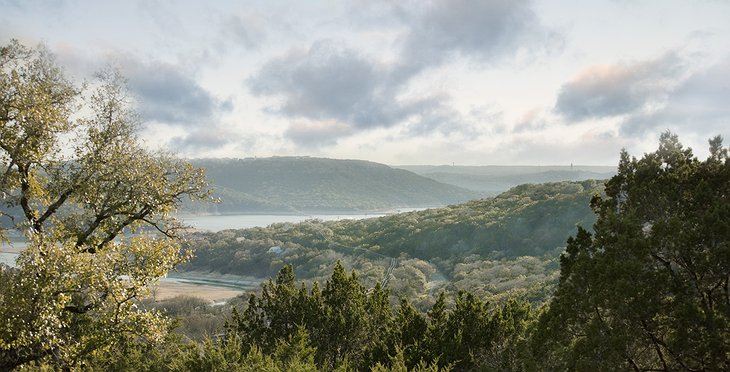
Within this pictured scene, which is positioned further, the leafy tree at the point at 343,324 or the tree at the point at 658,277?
the leafy tree at the point at 343,324

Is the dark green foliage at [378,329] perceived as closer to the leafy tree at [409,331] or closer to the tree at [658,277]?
the leafy tree at [409,331]

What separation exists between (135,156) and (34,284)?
17.4 ft

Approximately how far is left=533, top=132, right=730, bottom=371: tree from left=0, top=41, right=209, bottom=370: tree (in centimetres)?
1180

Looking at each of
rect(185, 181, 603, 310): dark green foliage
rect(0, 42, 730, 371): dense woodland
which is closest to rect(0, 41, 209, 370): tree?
rect(0, 42, 730, 371): dense woodland

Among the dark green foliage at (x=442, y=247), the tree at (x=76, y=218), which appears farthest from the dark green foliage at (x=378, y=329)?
the dark green foliage at (x=442, y=247)

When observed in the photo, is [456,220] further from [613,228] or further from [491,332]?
[613,228]

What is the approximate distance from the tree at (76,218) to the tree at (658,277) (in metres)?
11.8

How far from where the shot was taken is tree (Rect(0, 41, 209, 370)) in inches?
492

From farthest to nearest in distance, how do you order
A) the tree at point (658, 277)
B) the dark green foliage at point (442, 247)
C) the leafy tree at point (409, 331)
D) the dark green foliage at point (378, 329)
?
the dark green foliage at point (442, 247) → the leafy tree at point (409, 331) → the dark green foliage at point (378, 329) → the tree at point (658, 277)

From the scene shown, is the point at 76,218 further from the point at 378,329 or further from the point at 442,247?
the point at 442,247

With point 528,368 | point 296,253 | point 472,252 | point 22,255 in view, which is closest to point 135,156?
point 22,255

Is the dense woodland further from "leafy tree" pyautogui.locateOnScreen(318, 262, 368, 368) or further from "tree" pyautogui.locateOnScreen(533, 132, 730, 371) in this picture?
"leafy tree" pyautogui.locateOnScreen(318, 262, 368, 368)

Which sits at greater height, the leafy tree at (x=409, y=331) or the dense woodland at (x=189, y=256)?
the dense woodland at (x=189, y=256)

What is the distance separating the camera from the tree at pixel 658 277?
11.6 meters
